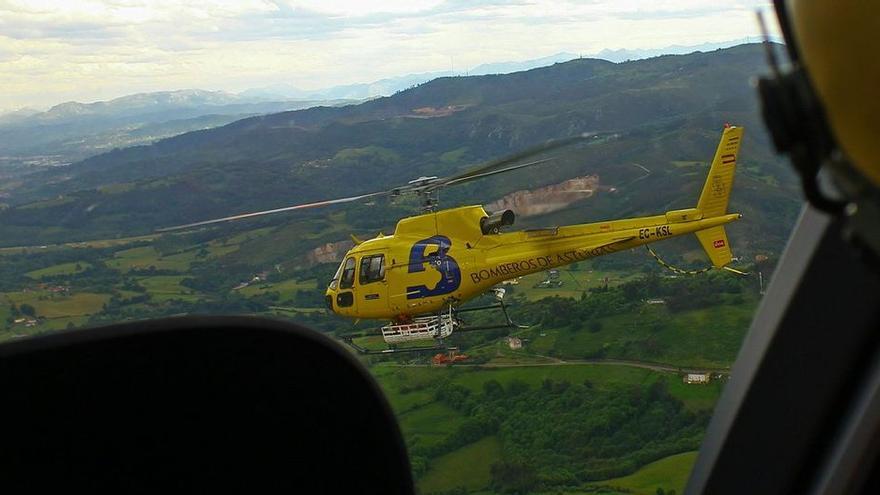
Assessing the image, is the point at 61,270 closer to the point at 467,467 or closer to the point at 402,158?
the point at 402,158

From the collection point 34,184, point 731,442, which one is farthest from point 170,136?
point 731,442

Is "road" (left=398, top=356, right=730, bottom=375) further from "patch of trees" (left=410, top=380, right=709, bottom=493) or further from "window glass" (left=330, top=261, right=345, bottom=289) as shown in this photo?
"window glass" (left=330, top=261, right=345, bottom=289)

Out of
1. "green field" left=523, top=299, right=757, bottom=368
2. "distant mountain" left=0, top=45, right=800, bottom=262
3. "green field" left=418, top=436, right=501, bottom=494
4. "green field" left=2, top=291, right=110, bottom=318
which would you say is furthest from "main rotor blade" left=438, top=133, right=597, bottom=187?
"green field" left=2, top=291, right=110, bottom=318

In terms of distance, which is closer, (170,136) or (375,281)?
(375,281)

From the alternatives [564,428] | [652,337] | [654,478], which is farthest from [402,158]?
[654,478]

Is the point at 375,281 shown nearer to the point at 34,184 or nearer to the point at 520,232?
the point at 520,232

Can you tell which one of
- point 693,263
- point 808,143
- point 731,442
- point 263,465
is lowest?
point 693,263

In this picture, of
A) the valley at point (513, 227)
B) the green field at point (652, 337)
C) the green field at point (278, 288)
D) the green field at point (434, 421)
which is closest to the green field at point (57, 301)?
the valley at point (513, 227)
